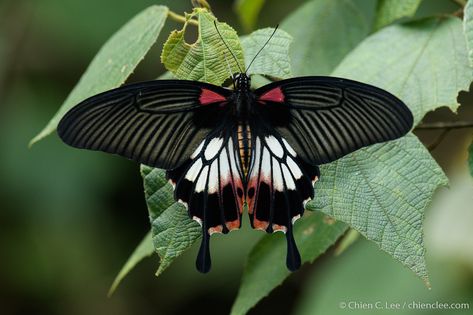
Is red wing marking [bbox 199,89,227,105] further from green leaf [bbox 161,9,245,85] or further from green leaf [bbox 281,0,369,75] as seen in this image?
green leaf [bbox 281,0,369,75]

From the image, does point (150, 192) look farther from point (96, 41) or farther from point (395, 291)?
point (96, 41)

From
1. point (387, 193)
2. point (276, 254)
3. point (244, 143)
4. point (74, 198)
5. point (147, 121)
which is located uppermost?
point (147, 121)

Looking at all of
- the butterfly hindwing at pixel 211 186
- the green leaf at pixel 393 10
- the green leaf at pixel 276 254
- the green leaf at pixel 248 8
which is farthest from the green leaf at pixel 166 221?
the green leaf at pixel 248 8

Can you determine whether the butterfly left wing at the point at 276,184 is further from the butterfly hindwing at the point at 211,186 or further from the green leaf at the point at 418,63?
the green leaf at the point at 418,63

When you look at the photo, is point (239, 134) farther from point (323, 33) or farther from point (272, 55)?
point (323, 33)

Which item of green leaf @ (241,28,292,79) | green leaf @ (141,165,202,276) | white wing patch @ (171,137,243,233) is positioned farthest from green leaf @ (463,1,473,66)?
green leaf @ (141,165,202,276)

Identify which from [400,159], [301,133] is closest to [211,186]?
[301,133]
